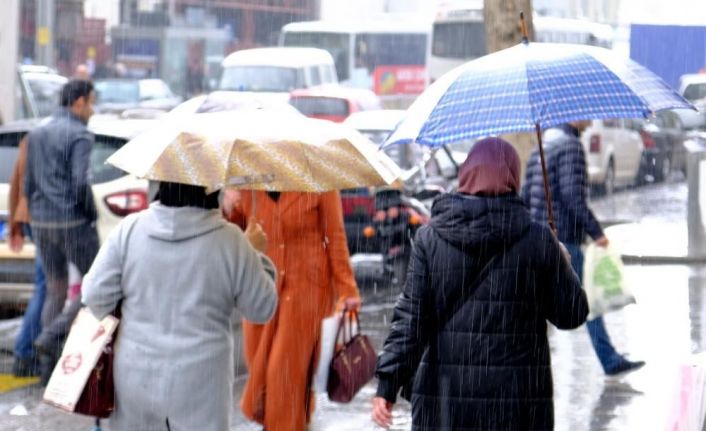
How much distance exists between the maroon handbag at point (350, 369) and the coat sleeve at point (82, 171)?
2.78m

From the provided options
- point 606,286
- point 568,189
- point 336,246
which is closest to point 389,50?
point 568,189

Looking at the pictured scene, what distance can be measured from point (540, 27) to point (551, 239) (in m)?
26.4

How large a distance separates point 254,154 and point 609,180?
20.2m

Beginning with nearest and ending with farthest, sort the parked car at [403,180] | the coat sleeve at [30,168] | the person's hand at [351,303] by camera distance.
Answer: the person's hand at [351,303]
the coat sleeve at [30,168]
the parked car at [403,180]

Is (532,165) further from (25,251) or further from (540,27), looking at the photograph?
(540,27)

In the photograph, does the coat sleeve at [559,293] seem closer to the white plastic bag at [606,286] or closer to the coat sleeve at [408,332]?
the coat sleeve at [408,332]

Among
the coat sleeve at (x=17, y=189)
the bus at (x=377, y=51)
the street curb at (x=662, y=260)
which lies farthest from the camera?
the bus at (x=377, y=51)

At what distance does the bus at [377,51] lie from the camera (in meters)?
35.5

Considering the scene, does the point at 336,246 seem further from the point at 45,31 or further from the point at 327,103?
the point at 45,31

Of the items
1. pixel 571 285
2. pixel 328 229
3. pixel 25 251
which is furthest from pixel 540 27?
pixel 571 285

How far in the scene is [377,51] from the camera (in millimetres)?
36406

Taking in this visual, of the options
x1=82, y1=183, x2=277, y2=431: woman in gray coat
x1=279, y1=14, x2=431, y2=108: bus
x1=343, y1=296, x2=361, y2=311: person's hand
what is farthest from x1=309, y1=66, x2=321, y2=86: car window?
x1=82, y1=183, x2=277, y2=431: woman in gray coat

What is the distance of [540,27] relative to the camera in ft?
99.6

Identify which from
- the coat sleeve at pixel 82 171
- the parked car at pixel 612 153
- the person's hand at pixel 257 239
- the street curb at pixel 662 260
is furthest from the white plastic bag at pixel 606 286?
the parked car at pixel 612 153
